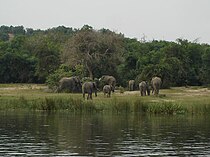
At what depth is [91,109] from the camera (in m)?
38.0

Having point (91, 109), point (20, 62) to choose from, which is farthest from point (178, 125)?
point (20, 62)

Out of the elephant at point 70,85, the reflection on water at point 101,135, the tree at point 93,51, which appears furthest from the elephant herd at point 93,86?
the reflection on water at point 101,135

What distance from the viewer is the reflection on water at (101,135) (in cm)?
2148

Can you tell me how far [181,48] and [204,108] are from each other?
3065 cm

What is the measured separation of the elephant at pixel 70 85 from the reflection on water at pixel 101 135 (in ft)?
59.4

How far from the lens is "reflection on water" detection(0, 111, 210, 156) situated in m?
21.5

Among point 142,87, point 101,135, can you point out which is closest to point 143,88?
point 142,87

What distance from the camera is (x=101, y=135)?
26.1m

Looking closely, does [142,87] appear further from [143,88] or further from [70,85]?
[70,85]

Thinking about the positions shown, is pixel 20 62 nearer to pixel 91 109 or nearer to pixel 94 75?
pixel 94 75

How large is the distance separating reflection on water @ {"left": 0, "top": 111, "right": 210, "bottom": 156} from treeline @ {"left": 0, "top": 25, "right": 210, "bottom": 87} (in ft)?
79.2

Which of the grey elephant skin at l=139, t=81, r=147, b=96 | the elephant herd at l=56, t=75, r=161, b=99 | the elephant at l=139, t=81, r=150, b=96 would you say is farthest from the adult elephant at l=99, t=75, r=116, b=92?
the grey elephant skin at l=139, t=81, r=147, b=96

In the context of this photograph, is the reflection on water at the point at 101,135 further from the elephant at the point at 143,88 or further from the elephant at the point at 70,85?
the elephant at the point at 70,85

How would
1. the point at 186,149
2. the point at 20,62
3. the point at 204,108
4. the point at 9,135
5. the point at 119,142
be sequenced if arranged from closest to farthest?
the point at 186,149 < the point at 119,142 < the point at 9,135 < the point at 204,108 < the point at 20,62
